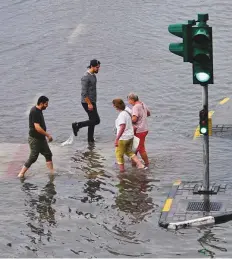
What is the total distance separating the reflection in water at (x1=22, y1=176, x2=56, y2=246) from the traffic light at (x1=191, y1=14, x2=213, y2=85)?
3609 millimetres

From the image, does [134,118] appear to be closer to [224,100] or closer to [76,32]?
[224,100]

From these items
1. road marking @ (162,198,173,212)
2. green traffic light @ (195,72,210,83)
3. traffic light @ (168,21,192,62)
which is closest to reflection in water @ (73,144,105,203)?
road marking @ (162,198,173,212)

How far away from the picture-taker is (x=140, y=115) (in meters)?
18.6

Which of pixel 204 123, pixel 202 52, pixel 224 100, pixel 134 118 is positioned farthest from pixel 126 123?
pixel 224 100

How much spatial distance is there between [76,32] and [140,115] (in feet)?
43.2

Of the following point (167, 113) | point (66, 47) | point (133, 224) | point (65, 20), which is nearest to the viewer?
point (133, 224)

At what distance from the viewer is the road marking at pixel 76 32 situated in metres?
30.6

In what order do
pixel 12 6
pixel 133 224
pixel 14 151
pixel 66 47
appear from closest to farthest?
pixel 133 224 < pixel 14 151 < pixel 66 47 < pixel 12 6

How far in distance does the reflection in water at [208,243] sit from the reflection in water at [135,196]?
1.38 metres

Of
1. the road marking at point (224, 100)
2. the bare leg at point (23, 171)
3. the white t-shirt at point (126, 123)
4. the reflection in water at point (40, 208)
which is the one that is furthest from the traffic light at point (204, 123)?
the road marking at point (224, 100)

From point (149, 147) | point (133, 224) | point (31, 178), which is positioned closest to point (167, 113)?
point (149, 147)

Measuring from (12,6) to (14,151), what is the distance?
16.0 meters

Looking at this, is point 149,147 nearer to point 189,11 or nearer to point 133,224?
point 133,224

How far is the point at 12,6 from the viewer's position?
3525cm
